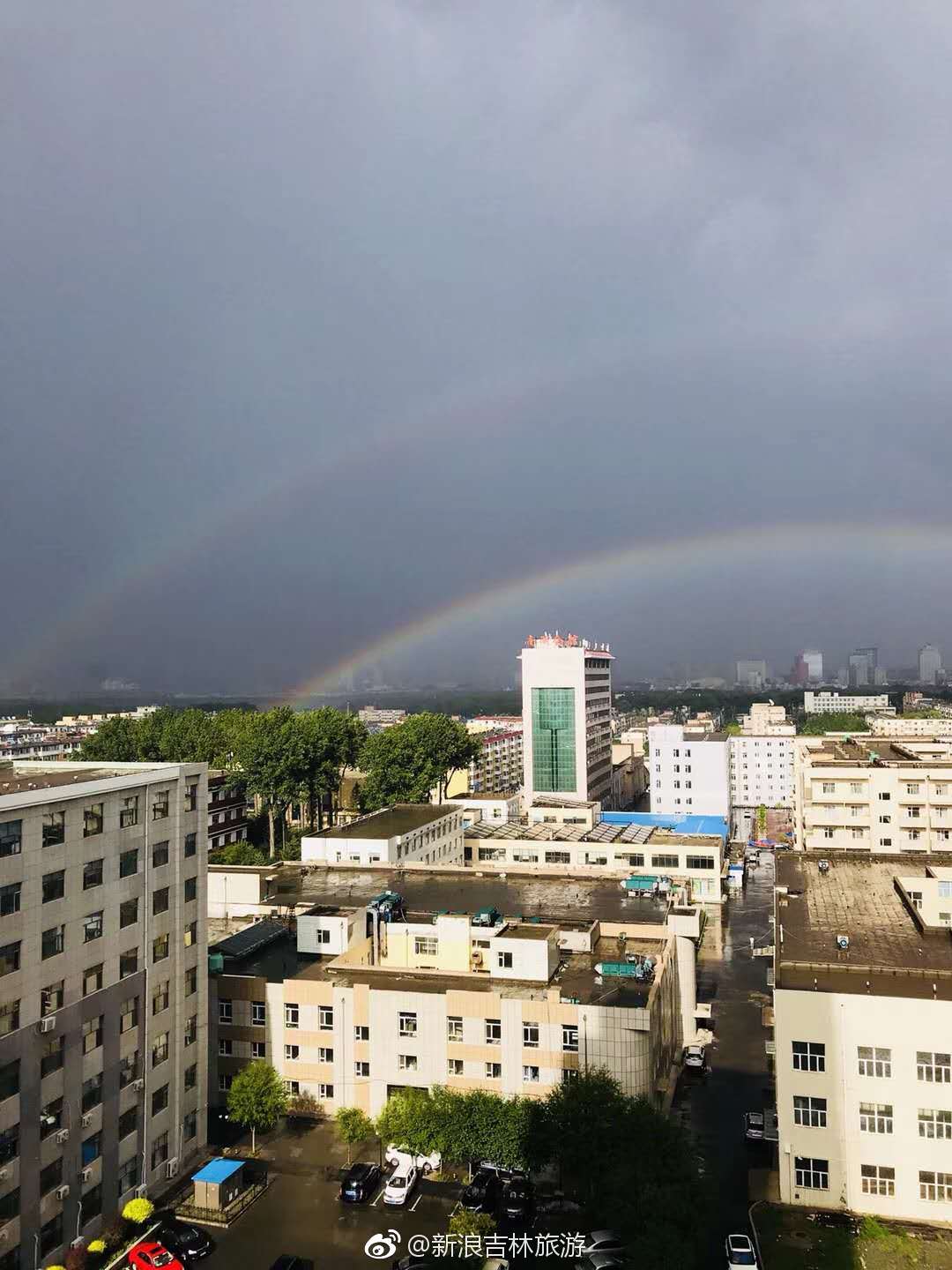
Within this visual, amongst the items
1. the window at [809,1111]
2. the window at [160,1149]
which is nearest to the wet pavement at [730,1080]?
the window at [809,1111]

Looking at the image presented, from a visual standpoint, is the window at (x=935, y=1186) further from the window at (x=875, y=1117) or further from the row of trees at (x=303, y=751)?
the row of trees at (x=303, y=751)

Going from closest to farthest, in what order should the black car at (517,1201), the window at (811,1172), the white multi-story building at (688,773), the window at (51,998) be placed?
1. the window at (51,998)
2. the window at (811,1172)
3. the black car at (517,1201)
4. the white multi-story building at (688,773)

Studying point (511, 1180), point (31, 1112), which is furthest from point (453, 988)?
point (31, 1112)

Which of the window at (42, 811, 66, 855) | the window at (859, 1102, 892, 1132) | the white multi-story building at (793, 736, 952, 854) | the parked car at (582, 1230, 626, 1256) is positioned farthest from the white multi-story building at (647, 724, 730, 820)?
the window at (42, 811, 66, 855)

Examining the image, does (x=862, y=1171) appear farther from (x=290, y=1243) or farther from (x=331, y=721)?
(x=331, y=721)

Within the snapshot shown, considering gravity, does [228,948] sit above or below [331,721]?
below
